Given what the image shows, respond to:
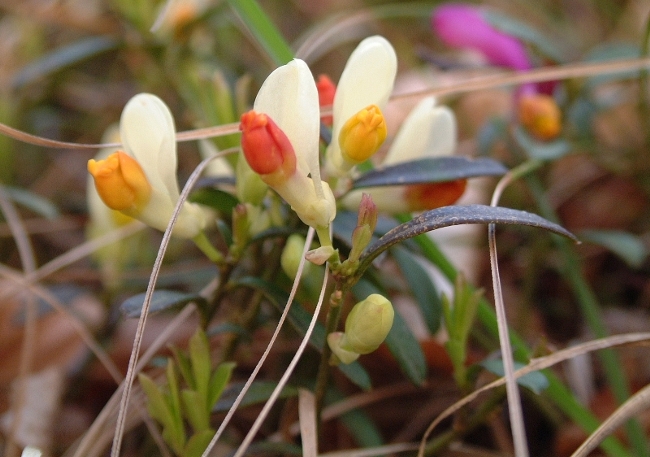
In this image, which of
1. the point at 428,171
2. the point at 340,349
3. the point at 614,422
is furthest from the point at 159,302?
the point at 614,422

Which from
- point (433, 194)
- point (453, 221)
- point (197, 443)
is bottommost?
point (197, 443)

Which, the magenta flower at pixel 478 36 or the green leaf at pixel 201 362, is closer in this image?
the green leaf at pixel 201 362

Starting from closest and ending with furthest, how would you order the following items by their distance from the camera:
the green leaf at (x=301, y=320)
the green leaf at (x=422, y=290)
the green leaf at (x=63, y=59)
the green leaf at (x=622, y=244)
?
1. the green leaf at (x=301, y=320)
2. the green leaf at (x=422, y=290)
3. the green leaf at (x=622, y=244)
4. the green leaf at (x=63, y=59)

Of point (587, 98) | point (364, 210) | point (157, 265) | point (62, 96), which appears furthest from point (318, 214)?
point (62, 96)

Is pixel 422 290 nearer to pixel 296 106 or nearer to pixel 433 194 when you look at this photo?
pixel 433 194

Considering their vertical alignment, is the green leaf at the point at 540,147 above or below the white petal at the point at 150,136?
above

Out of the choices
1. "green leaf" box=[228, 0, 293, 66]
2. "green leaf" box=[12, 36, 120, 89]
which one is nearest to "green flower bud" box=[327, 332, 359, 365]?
"green leaf" box=[228, 0, 293, 66]

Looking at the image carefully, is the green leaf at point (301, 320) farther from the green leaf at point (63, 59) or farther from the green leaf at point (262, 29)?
the green leaf at point (63, 59)

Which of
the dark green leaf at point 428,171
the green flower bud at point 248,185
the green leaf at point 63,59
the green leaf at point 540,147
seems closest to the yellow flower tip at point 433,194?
the dark green leaf at point 428,171

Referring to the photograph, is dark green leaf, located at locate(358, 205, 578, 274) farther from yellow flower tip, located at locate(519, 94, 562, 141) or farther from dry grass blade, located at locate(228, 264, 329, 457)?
yellow flower tip, located at locate(519, 94, 562, 141)
